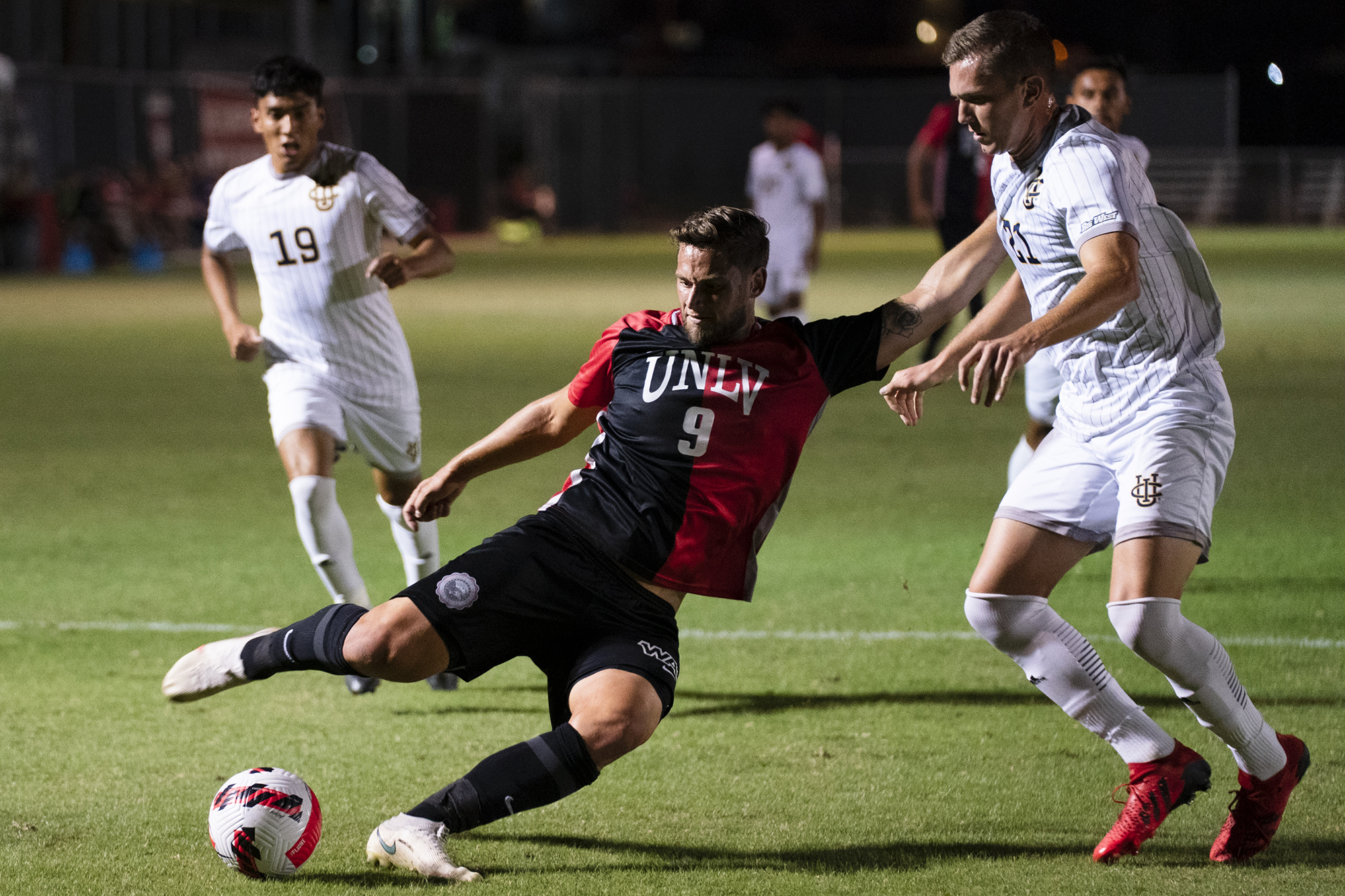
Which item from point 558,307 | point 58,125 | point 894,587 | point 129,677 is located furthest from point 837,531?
point 58,125

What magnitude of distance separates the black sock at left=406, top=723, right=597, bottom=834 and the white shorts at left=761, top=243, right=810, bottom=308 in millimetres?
11110

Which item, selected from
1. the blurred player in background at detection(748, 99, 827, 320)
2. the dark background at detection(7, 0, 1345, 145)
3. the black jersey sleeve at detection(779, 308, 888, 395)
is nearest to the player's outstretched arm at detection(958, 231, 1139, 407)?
the black jersey sleeve at detection(779, 308, 888, 395)

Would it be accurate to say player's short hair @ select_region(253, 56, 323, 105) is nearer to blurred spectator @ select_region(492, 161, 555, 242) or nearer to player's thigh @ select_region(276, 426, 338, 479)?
player's thigh @ select_region(276, 426, 338, 479)

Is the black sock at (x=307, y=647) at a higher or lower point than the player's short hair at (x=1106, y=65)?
lower

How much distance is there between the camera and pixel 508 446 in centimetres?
411

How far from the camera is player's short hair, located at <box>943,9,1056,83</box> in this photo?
3.74m

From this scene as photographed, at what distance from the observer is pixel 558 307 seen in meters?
20.3

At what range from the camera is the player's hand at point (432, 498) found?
13.3 feet

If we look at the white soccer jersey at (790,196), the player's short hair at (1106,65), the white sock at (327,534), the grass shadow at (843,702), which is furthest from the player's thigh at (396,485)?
the white soccer jersey at (790,196)

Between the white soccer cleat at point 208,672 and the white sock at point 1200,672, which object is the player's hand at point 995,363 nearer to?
the white sock at point 1200,672

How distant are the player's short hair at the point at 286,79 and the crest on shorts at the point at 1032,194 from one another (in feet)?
8.95

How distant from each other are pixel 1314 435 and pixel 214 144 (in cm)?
2729

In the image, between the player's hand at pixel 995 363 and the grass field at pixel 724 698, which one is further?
the grass field at pixel 724 698

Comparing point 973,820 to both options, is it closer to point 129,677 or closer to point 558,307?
point 129,677
